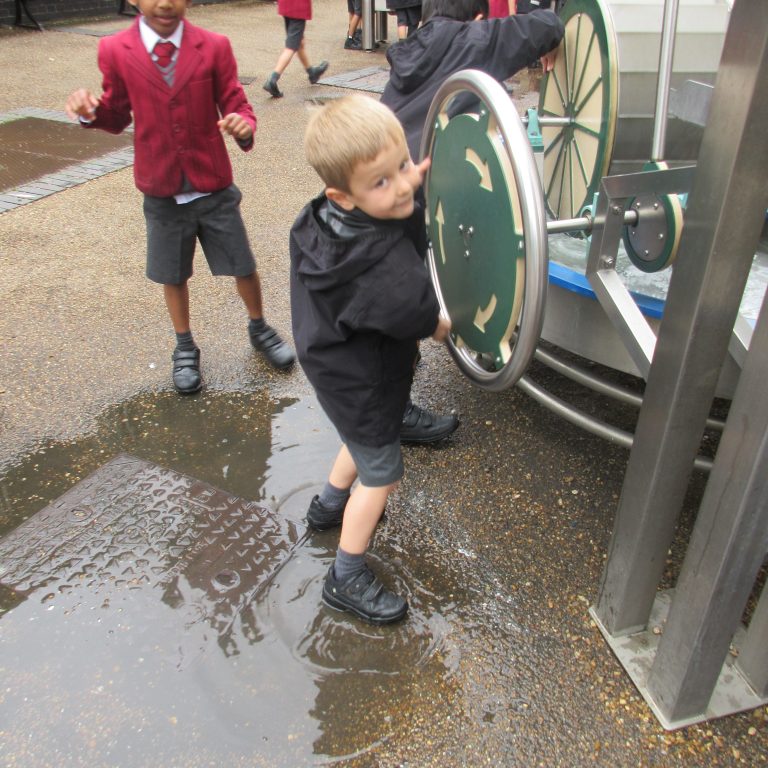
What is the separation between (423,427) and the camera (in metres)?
2.78

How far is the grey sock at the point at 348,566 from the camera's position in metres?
2.11

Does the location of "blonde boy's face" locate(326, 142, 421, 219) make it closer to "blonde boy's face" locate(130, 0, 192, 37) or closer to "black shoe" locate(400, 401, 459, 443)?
"black shoe" locate(400, 401, 459, 443)

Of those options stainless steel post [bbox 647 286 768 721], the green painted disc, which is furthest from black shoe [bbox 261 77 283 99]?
stainless steel post [bbox 647 286 768 721]

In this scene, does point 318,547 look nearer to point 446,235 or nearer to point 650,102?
point 446,235

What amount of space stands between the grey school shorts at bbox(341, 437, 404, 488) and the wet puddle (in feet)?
1.28

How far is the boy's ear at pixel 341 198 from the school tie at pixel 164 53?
4.24 feet

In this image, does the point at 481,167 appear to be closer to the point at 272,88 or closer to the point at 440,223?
the point at 440,223

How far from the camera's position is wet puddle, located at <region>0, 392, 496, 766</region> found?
183 centimetres

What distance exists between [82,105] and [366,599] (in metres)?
1.95

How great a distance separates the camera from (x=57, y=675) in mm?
1944

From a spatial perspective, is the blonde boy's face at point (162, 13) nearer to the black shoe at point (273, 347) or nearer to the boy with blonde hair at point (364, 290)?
the boy with blonde hair at point (364, 290)

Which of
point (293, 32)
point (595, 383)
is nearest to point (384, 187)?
point (595, 383)

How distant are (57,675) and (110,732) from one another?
0.80 feet

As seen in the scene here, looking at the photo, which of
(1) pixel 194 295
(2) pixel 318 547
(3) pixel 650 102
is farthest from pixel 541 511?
(1) pixel 194 295
